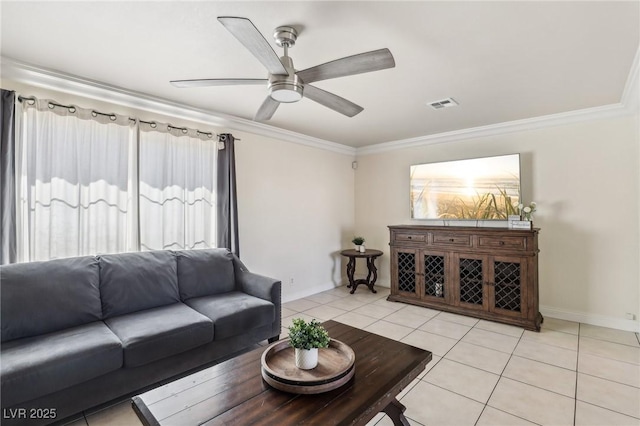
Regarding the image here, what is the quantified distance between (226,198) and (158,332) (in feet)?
5.94

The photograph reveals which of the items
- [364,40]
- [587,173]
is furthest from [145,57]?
[587,173]

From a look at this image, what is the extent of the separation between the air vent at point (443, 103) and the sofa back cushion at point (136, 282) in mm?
3172

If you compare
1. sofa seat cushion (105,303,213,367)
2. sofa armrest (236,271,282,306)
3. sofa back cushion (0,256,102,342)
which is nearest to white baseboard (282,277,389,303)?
sofa armrest (236,271,282,306)

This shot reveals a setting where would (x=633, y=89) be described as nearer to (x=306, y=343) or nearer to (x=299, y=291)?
(x=306, y=343)

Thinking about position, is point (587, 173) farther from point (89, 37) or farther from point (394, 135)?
point (89, 37)

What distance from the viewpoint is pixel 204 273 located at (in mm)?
3152

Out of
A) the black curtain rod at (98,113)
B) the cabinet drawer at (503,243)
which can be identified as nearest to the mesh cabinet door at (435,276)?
the cabinet drawer at (503,243)

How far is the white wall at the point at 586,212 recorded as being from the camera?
334 centimetres

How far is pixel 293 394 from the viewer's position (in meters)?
1.45

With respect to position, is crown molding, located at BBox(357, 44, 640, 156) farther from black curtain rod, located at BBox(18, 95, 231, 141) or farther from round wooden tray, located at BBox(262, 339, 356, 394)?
black curtain rod, located at BBox(18, 95, 231, 141)

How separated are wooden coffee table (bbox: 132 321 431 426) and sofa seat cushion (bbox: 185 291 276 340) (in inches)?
33.3

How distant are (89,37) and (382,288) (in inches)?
188

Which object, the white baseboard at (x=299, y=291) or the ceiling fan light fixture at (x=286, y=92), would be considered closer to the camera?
the ceiling fan light fixture at (x=286, y=92)

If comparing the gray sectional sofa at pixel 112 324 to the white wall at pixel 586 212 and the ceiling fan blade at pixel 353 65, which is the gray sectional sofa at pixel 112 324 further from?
the white wall at pixel 586 212
